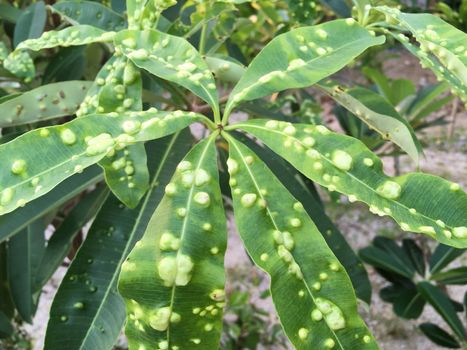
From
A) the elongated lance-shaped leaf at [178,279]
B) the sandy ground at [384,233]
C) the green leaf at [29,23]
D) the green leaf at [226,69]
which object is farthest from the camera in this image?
the sandy ground at [384,233]

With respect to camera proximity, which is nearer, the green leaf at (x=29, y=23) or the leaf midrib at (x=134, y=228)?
the leaf midrib at (x=134, y=228)

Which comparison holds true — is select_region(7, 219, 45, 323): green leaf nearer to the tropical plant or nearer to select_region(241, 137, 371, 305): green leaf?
the tropical plant

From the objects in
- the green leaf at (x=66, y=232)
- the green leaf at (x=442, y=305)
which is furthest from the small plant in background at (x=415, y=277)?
the green leaf at (x=66, y=232)

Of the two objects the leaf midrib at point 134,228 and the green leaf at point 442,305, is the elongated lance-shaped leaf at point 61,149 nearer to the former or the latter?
the leaf midrib at point 134,228

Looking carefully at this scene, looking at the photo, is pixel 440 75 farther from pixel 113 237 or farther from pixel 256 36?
pixel 256 36

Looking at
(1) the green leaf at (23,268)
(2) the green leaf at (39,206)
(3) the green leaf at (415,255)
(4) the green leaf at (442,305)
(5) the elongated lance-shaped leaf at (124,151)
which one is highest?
(5) the elongated lance-shaped leaf at (124,151)

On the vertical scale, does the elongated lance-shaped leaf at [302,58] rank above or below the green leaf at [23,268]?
above
